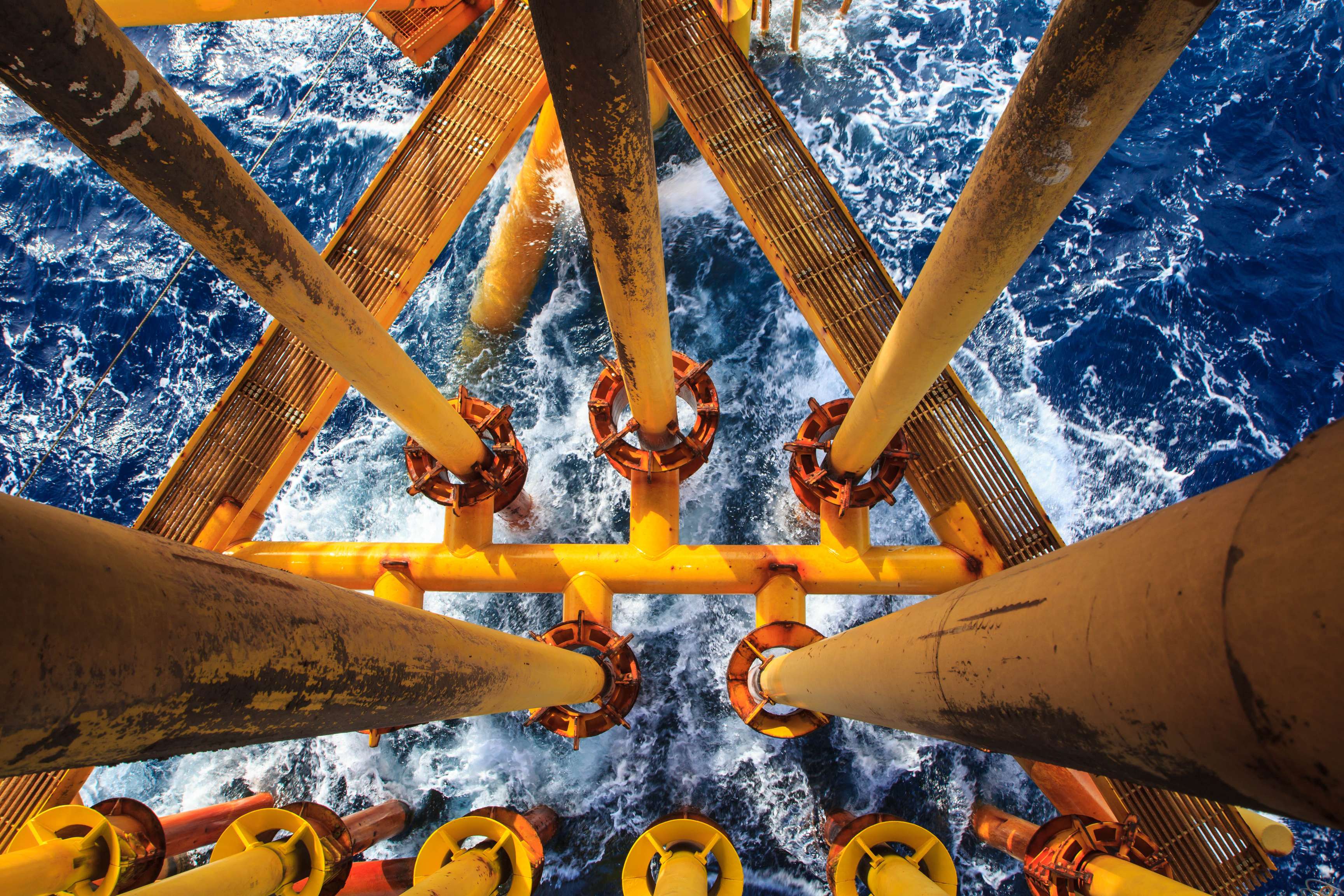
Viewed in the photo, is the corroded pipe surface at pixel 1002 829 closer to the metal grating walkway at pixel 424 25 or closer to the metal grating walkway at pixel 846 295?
the metal grating walkway at pixel 846 295

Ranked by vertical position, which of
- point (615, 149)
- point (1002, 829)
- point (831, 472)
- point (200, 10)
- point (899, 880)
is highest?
point (200, 10)

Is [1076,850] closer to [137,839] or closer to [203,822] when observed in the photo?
[137,839]

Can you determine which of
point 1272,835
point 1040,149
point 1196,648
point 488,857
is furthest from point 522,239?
point 1272,835

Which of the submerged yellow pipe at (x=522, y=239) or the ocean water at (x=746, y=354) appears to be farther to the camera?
the submerged yellow pipe at (x=522, y=239)

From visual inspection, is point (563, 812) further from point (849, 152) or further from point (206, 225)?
point (849, 152)

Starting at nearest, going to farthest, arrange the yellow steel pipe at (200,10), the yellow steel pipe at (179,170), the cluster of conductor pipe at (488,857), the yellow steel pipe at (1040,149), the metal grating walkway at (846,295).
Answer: the yellow steel pipe at (1040,149), the yellow steel pipe at (179,170), the cluster of conductor pipe at (488,857), the metal grating walkway at (846,295), the yellow steel pipe at (200,10)

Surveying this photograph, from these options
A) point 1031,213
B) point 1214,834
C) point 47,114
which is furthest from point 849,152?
point 47,114

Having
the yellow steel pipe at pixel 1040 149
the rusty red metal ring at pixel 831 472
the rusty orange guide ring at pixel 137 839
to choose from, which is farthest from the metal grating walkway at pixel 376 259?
the yellow steel pipe at pixel 1040 149
